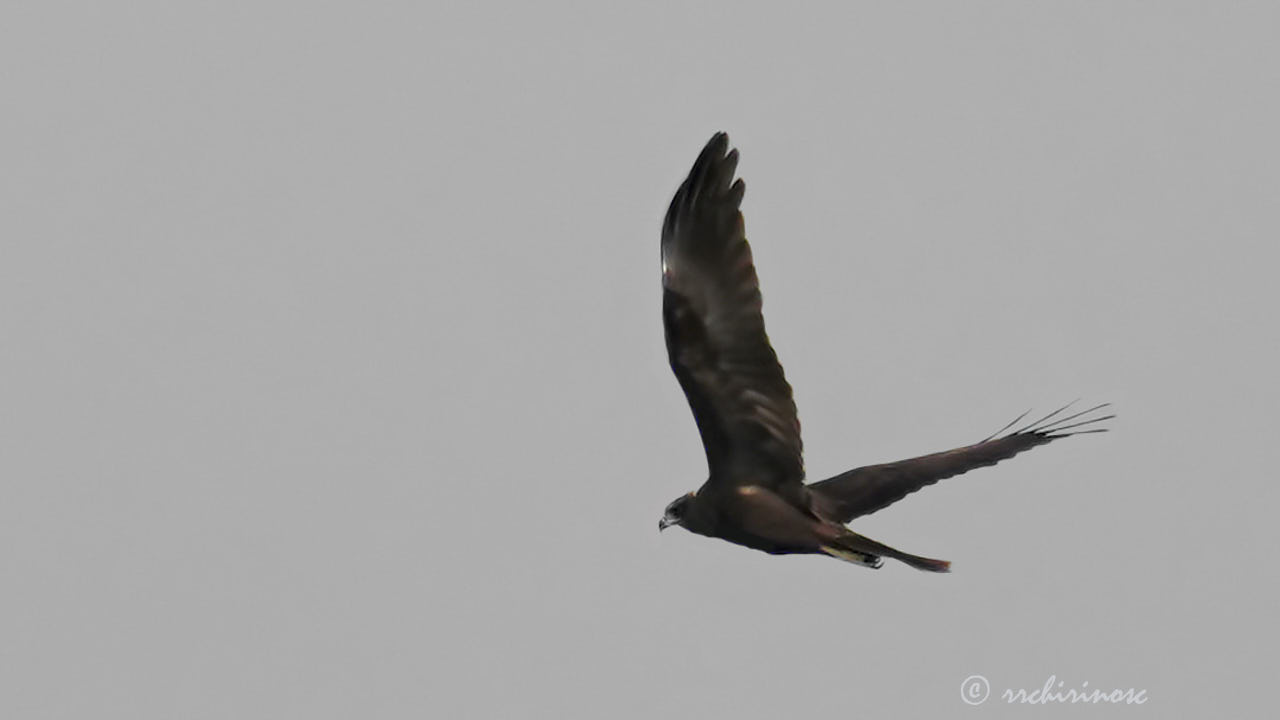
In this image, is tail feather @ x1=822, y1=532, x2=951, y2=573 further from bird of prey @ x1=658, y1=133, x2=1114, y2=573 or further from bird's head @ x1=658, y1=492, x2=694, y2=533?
bird's head @ x1=658, y1=492, x2=694, y2=533

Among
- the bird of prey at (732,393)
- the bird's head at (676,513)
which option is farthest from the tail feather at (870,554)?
the bird's head at (676,513)

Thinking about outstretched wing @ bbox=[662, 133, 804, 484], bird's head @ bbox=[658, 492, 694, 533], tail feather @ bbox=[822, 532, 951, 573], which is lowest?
tail feather @ bbox=[822, 532, 951, 573]

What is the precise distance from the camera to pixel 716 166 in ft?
40.0

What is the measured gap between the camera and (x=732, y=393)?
13008mm

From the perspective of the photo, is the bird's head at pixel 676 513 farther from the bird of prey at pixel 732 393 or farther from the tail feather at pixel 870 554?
the tail feather at pixel 870 554

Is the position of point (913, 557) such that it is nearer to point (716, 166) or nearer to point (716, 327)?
point (716, 327)

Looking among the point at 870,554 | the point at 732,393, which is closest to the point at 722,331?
the point at 732,393

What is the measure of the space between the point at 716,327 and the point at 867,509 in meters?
2.67

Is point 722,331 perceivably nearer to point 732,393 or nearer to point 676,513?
point 732,393

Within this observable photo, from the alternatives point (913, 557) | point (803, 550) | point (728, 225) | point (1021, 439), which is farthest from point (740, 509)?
point (1021, 439)

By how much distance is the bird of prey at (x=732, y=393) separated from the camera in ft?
40.7

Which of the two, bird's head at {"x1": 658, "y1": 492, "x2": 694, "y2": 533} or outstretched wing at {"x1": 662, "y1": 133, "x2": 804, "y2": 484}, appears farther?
bird's head at {"x1": 658, "y1": 492, "x2": 694, "y2": 533}

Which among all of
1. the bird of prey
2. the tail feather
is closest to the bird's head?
the bird of prey

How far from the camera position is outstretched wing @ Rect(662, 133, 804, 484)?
12320 mm
